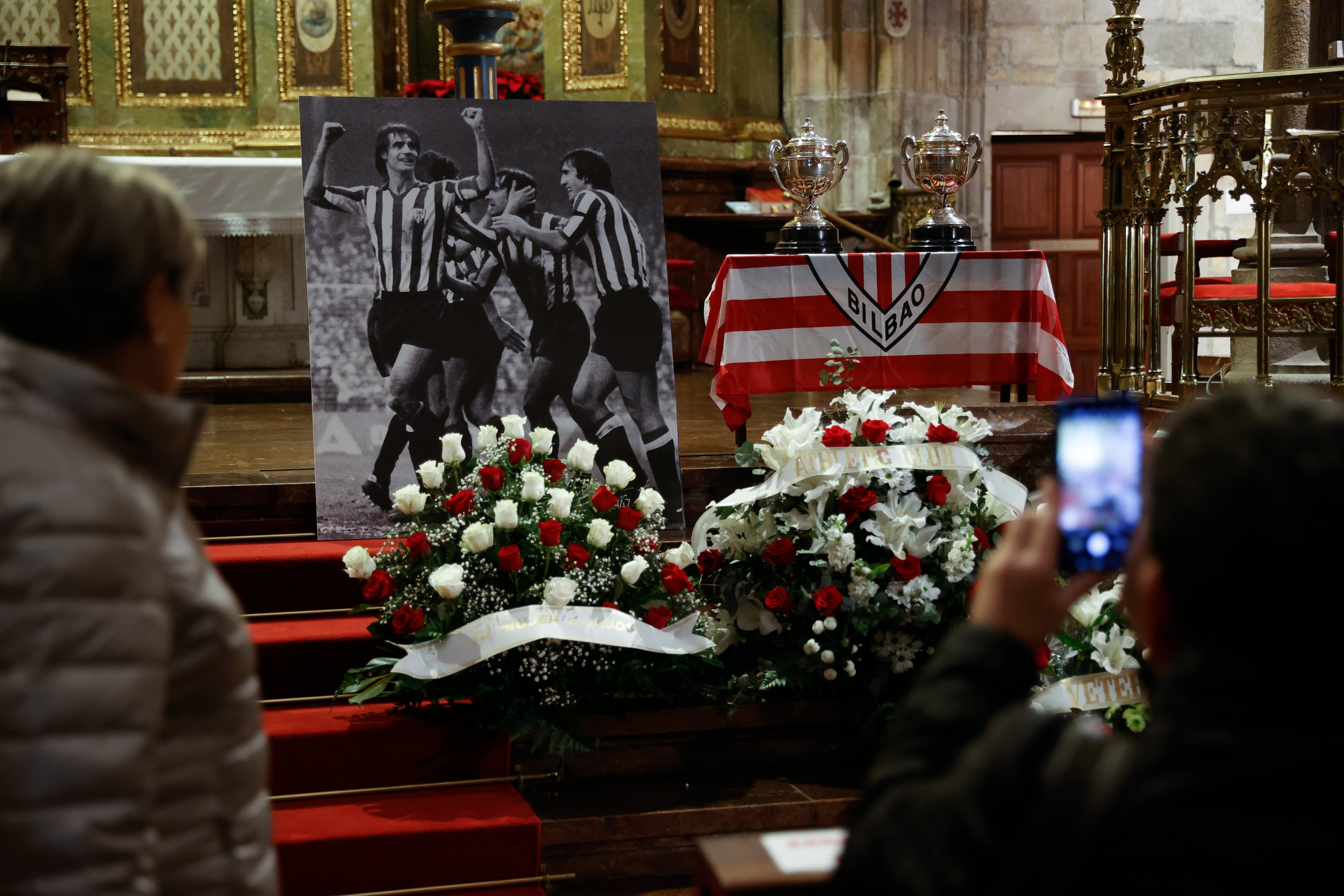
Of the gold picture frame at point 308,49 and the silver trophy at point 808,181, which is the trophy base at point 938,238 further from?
the gold picture frame at point 308,49

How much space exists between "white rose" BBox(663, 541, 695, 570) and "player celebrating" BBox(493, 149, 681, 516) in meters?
0.65

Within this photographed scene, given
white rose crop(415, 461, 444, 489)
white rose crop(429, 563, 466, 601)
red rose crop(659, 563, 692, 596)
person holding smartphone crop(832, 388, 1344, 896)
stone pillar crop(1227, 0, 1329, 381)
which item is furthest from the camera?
stone pillar crop(1227, 0, 1329, 381)

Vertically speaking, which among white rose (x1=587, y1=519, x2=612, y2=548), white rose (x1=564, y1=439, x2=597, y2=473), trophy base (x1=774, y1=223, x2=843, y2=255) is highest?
trophy base (x1=774, y1=223, x2=843, y2=255)

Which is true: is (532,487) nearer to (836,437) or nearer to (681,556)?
(681,556)

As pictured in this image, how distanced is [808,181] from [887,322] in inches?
26.4

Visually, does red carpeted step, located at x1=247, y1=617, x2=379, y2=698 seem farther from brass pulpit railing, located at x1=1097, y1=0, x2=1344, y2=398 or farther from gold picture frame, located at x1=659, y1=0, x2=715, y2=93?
gold picture frame, located at x1=659, y1=0, x2=715, y2=93

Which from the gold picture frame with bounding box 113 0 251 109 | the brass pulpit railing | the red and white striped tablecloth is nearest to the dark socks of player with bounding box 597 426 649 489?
the red and white striped tablecloth

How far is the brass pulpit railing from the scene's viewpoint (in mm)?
4449

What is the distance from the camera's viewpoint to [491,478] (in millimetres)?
3520

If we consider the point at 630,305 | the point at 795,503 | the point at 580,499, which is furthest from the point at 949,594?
the point at 630,305

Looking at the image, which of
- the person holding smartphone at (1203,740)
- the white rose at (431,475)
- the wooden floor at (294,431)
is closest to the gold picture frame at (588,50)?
the wooden floor at (294,431)

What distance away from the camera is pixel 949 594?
3605 millimetres

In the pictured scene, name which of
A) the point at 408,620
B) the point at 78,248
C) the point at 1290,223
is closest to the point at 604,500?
the point at 408,620

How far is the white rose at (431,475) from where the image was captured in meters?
3.60
